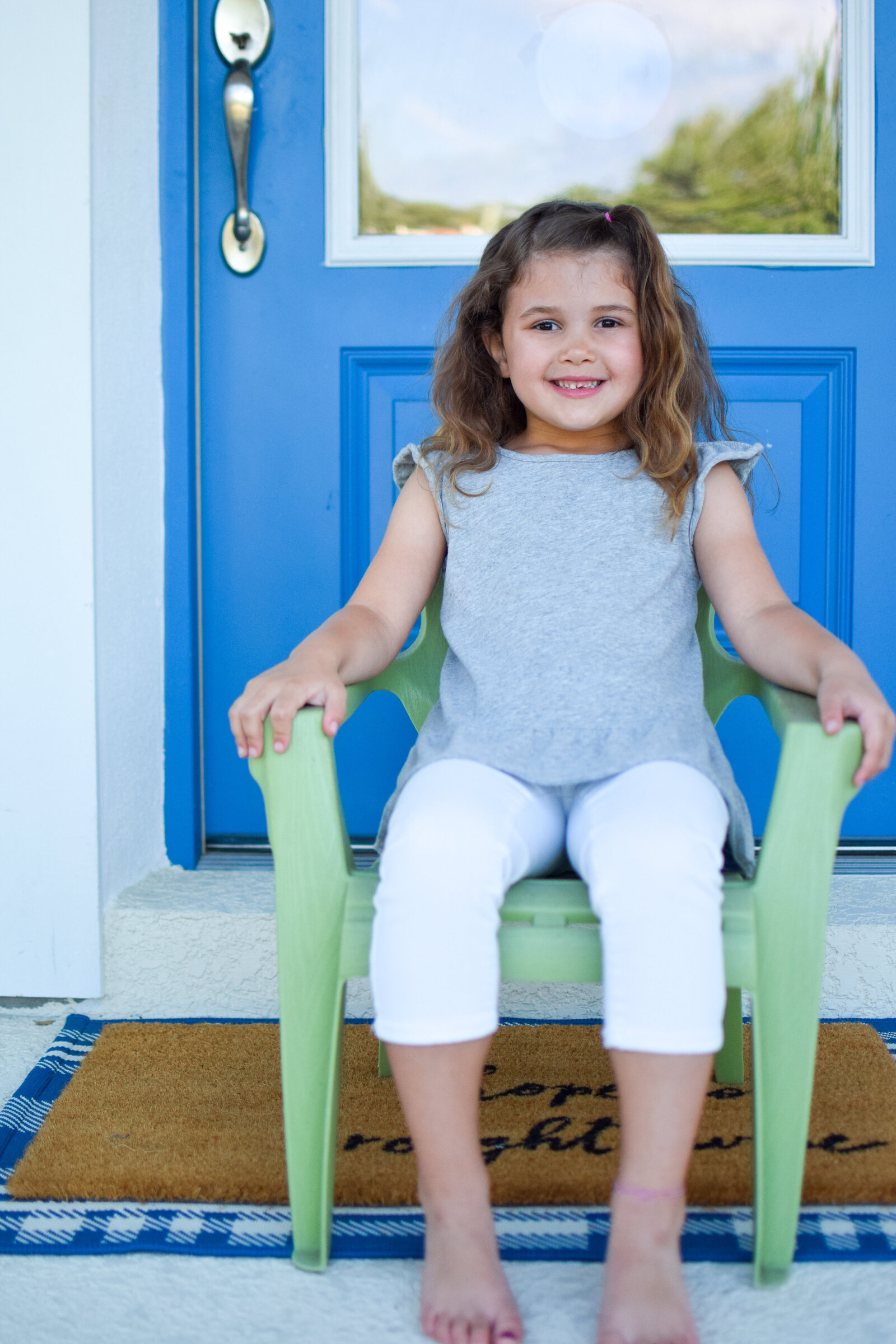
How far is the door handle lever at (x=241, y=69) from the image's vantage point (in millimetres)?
1764

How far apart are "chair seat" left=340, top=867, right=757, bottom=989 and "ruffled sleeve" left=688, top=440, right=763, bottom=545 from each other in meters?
0.50

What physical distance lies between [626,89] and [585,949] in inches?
57.4

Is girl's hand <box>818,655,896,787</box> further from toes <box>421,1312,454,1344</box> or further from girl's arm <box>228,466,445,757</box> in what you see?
toes <box>421,1312,454,1344</box>

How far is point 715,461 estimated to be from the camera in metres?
1.38

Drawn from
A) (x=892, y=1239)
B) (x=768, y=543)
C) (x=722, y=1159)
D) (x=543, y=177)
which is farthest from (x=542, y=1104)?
(x=543, y=177)

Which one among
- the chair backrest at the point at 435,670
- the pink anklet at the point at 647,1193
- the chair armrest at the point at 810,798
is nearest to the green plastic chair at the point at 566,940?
the chair armrest at the point at 810,798

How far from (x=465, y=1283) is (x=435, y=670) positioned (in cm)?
76

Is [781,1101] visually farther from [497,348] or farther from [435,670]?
[497,348]

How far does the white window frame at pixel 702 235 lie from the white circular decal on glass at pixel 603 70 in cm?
22

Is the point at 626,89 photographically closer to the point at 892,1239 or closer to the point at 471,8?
the point at 471,8

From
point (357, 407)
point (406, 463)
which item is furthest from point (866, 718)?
point (357, 407)

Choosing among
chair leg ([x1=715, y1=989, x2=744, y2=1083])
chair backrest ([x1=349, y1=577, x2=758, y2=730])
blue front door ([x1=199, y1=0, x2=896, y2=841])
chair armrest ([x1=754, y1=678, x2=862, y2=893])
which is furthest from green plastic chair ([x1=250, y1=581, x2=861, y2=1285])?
blue front door ([x1=199, y1=0, x2=896, y2=841])

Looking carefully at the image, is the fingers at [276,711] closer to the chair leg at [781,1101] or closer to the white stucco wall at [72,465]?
the chair leg at [781,1101]

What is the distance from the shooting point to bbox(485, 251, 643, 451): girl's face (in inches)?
53.7
